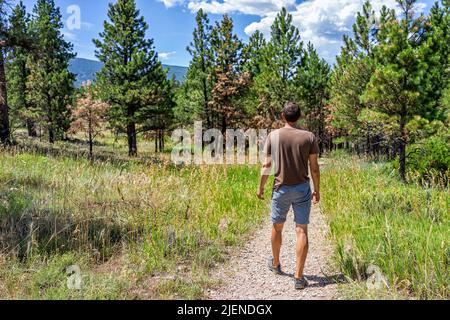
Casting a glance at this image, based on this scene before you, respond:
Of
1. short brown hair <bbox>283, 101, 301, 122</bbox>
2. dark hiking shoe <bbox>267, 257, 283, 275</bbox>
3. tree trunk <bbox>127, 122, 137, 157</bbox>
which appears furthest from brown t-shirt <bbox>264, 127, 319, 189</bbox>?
tree trunk <bbox>127, 122, 137, 157</bbox>

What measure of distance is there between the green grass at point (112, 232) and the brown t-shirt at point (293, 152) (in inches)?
62.9

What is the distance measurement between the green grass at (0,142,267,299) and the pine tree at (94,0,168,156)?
13929 millimetres

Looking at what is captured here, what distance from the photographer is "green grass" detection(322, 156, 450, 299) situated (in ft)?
11.6

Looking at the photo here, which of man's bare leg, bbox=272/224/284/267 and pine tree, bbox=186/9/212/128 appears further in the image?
pine tree, bbox=186/9/212/128

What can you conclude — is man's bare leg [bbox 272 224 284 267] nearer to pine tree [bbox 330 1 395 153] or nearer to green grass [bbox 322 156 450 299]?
green grass [bbox 322 156 450 299]

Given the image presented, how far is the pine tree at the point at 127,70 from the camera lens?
20.9 m

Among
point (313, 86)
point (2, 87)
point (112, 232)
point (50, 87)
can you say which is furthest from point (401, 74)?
point (50, 87)

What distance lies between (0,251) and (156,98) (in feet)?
59.3

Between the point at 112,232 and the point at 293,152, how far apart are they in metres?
3.06

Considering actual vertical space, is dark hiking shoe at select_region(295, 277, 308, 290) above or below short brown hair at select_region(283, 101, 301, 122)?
below

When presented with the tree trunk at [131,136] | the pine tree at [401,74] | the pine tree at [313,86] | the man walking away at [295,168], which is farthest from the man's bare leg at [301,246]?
the pine tree at [313,86]

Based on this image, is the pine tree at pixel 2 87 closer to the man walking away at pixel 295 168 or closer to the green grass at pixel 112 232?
the green grass at pixel 112 232
